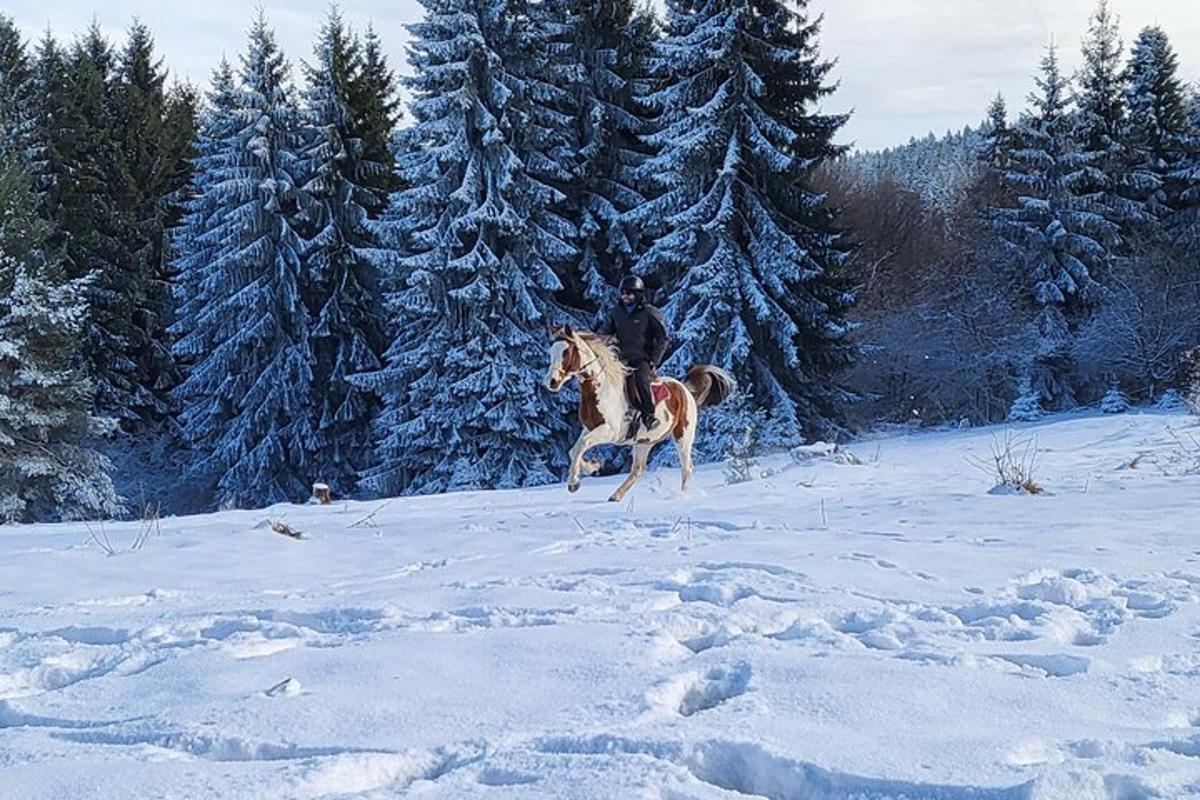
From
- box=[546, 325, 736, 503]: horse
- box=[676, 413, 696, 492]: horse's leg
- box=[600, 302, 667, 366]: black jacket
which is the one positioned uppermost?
box=[600, 302, 667, 366]: black jacket

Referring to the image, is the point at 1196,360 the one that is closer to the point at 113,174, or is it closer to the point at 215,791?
the point at 215,791

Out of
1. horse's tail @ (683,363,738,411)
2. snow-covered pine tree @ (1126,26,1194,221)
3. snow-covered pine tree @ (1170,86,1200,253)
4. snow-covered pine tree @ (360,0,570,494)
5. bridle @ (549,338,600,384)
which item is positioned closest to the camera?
bridle @ (549,338,600,384)

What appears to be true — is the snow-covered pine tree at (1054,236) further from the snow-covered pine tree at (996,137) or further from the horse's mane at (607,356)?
the horse's mane at (607,356)

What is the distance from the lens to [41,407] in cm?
2120

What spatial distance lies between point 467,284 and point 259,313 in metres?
7.92

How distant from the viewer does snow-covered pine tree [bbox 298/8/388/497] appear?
86.8 feet

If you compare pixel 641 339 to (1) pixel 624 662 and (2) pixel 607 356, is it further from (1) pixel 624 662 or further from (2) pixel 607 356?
(1) pixel 624 662

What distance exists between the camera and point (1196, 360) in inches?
830

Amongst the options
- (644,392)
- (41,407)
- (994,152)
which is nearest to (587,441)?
(644,392)

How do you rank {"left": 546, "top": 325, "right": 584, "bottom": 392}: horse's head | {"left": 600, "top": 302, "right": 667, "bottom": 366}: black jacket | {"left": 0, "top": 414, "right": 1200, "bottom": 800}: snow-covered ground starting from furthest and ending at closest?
{"left": 600, "top": 302, "right": 667, "bottom": 366}: black jacket → {"left": 546, "top": 325, "right": 584, "bottom": 392}: horse's head → {"left": 0, "top": 414, "right": 1200, "bottom": 800}: snow-covered ground

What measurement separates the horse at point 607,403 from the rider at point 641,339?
0.13 meters

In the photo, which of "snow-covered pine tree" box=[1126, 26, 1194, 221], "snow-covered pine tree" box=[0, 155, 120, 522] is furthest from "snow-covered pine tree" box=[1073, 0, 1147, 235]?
"snow-covered pine tree" box=[0, 155, 120, 522]

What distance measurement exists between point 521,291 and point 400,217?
13.1ft

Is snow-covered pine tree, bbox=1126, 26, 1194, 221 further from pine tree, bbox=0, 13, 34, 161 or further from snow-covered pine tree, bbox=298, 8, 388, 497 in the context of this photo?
pine tree, bbox=0, 13, 34, 161
